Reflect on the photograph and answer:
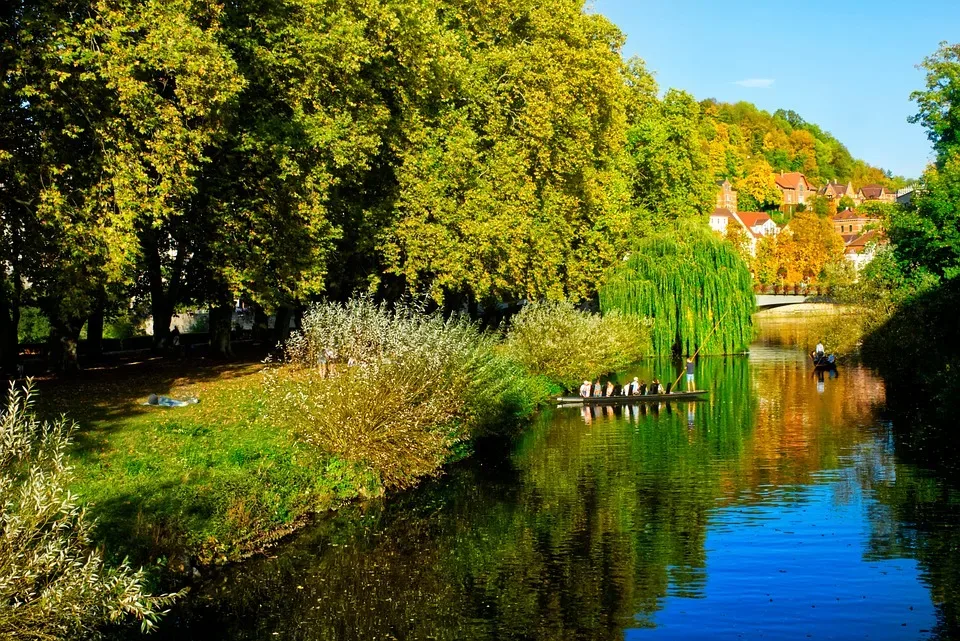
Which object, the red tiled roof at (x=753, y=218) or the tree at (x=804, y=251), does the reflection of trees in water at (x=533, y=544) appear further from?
the red tiled roof at (x=753, y=218)

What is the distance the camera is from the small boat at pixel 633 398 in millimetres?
41938

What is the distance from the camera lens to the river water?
15.3 m

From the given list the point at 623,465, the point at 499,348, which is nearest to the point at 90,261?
the point at 623,465

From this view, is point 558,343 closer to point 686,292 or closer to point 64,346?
point 686,292

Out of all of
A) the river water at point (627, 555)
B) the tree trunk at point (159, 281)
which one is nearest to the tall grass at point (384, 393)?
the river water at point (627, 555)

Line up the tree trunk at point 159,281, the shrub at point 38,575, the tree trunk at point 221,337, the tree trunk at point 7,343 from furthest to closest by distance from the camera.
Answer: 1. the tree trunk at point 221,337
2. the tree trunk at point 7,343
3. the tree trunk at point 159,281
4. the shrub at point 38,575

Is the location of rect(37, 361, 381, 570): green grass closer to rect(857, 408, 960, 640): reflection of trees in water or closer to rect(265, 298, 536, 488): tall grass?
rect(265, 298, 536, 488): tall grass

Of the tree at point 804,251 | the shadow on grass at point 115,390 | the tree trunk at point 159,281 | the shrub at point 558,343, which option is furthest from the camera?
the tree at point 804,251

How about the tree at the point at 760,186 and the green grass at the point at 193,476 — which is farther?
the tree at the point at 760,186

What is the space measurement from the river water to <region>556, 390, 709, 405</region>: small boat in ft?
35.1

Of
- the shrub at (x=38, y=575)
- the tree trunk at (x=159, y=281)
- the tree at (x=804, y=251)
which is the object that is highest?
the tree at (x=804, y=251)

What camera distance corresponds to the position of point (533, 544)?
1977cm

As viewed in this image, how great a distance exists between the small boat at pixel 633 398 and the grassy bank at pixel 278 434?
27.7 feet

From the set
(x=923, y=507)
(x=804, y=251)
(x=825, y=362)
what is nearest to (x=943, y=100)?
(x=825, y=362)
